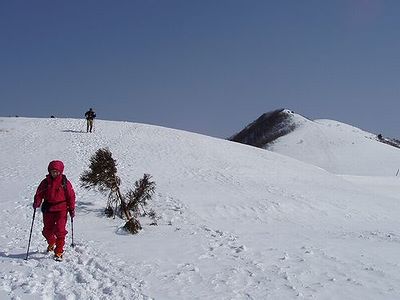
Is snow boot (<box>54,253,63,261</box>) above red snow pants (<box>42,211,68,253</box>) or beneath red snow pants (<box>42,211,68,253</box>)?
beneath

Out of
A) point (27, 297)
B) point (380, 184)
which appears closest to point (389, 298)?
point (27, 297)

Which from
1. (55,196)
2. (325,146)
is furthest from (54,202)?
(325,146)

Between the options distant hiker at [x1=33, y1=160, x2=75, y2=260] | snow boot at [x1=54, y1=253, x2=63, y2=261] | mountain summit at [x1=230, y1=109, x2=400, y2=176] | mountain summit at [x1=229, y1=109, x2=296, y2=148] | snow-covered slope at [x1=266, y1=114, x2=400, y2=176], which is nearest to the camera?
snow boot at [x1=54, y1=253, x2=63, y2=261]

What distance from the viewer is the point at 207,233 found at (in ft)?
44.2

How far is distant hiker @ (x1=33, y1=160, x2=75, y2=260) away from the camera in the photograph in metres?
9.88

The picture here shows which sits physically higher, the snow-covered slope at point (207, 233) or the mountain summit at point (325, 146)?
the mountain summit at point (325, 146)

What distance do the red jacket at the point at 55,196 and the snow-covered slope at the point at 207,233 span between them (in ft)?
3.45

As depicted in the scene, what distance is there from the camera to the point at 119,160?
28906 millimetres

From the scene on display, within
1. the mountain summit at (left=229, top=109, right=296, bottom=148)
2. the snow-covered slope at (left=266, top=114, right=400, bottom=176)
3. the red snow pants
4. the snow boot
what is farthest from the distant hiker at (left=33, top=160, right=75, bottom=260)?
the mountain summit at (left=229, top=109, right=296, bottom=148)

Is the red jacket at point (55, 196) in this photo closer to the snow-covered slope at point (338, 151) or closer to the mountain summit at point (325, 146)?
the mountain summit at point (325, 146)

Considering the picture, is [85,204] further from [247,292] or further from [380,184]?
[380,184]

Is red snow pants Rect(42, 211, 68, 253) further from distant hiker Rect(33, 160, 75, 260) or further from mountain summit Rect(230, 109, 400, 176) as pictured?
mountain summit Rect(230, 109, 400, 176)

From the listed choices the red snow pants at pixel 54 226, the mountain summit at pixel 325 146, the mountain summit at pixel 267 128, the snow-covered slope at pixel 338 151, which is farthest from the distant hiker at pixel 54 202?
the mountain summit at pixel 267 128

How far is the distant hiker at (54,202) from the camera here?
32.4 ft
